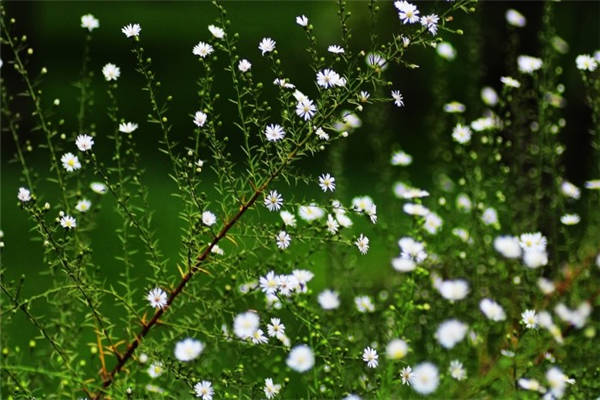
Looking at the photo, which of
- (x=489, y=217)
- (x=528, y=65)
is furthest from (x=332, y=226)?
(x=528, y=65)

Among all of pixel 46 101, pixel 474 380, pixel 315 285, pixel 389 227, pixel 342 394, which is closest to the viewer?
pixel 342 394

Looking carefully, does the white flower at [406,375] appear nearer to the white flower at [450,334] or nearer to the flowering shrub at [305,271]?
the flowering shrub at [305,271]

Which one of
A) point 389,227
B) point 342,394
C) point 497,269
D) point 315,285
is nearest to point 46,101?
point 315,285

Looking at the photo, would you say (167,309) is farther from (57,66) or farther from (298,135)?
(57,66)

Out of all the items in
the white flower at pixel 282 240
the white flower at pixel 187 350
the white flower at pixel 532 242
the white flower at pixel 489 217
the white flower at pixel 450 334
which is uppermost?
the white flower at pixel 489 217

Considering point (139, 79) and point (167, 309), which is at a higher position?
point (139, 79)

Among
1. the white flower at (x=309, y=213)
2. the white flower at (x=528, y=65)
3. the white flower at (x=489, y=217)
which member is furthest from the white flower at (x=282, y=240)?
the white flower at (x=528, y=65)
